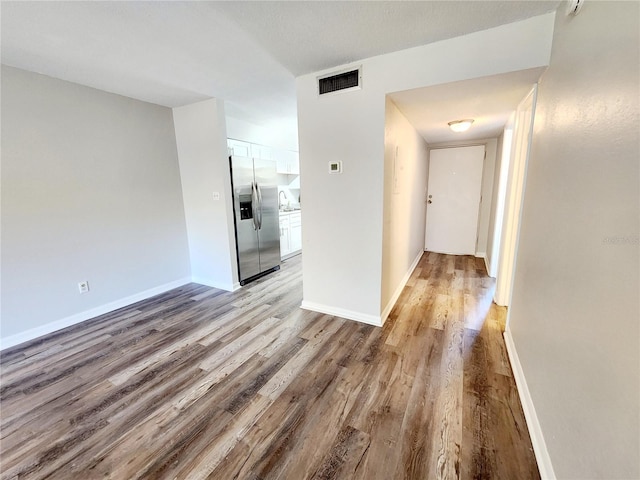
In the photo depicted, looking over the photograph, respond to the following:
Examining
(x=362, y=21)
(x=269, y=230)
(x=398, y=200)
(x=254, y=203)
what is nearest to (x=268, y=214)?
(x=269, y=230)

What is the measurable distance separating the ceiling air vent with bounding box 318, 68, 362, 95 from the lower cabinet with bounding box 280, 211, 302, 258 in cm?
262

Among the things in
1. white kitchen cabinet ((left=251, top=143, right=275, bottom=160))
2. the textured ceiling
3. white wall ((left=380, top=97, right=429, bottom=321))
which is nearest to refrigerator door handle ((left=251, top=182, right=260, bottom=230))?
white kitchen cabinet ((left=251, top=143, right=275, bottom=160))

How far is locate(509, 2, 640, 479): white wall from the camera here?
31.0 inches

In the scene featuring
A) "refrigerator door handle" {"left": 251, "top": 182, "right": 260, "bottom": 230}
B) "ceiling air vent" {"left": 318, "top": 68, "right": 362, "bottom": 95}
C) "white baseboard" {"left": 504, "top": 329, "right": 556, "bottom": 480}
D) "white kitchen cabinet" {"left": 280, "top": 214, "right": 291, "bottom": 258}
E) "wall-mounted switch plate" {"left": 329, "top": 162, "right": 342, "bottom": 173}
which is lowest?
"white baseboard" {"left": 504, "top": 329, "right": 556, "bottom": 480}

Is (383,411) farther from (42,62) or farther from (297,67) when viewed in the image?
(42,62)

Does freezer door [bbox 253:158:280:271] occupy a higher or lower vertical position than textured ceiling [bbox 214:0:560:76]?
lower

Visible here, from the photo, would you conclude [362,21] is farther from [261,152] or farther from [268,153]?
[268,153]

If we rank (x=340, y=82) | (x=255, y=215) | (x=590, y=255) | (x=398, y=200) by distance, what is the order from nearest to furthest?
(x=590, y=255), (x=340, y=82), (x=398, y=200), (x=255, y=215)

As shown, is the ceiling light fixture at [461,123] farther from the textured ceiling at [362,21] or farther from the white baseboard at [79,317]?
the white baseboard at [79,317]

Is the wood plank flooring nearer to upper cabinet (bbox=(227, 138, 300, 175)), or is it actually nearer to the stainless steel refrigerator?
the stainless steel refrigerator

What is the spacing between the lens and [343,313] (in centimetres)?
277

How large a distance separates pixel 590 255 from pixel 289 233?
4340 mm

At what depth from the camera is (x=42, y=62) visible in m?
2.21

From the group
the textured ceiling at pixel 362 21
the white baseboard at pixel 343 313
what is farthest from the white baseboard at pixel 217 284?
the textured ceiling at pixel 362 21
